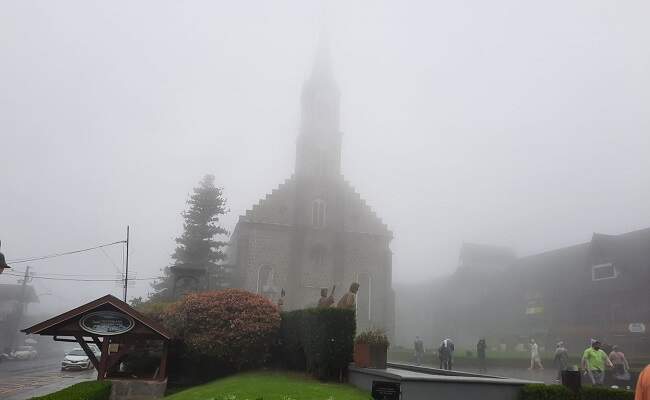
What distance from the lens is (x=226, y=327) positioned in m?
20.1

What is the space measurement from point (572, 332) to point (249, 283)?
25.7 m

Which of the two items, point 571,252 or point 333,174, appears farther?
point 333,174

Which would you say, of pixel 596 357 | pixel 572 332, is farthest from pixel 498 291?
pixel 596 357

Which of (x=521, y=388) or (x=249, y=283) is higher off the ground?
(x=249, y=283)

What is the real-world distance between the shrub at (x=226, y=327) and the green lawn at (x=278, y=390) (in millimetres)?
2271

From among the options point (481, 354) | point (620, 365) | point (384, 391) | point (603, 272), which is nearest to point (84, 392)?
point (384, 391)

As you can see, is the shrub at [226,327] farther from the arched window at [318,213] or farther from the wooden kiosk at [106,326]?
the arched window at [318,213]

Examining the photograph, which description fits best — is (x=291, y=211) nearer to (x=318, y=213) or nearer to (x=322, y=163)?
(x=318, y=213)

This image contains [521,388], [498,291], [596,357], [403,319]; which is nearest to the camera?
[521,388]

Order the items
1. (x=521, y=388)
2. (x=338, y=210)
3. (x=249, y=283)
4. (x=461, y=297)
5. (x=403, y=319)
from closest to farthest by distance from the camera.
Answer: (x=521, y=388), (x=249, y=283), (x=338, y=210), (x=461, y=297), (x=403, y=319)

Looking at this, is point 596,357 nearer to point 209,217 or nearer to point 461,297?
point 209,217

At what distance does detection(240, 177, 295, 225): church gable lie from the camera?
50156 millimetres

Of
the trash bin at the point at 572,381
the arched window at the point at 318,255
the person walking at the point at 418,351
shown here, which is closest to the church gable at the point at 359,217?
the arched window at the point at 318,255

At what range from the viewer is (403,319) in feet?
264
